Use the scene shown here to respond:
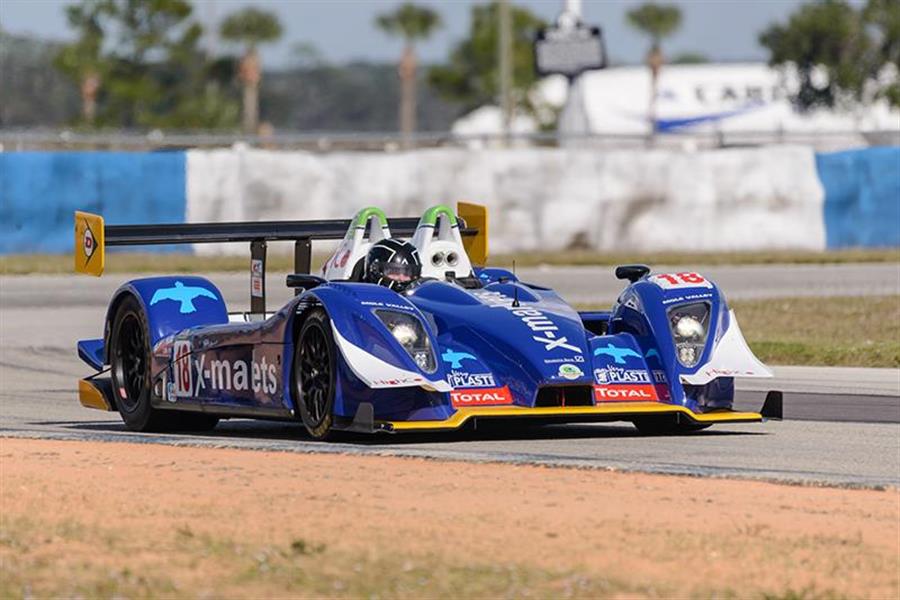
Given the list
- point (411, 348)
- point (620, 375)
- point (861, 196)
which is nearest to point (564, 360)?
point (620, 375)

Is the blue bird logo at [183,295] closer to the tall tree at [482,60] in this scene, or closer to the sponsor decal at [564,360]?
the sponsor decal at [564,360]

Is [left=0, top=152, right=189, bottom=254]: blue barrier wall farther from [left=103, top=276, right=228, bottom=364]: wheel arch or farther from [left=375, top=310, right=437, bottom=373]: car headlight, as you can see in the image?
[left=375, top=310, right=437, bottom=373]: car headlight

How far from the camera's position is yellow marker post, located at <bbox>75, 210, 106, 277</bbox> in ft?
39.3

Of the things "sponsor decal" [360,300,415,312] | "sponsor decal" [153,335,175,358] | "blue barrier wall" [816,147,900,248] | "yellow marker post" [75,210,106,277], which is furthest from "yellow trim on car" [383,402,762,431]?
"blue barrier wall" [816,147,900,248]

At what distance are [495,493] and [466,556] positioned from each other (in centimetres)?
147

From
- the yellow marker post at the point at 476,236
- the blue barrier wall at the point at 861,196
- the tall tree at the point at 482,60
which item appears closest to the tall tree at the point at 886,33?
the tall tree at the point at 482,60

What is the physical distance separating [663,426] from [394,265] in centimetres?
177

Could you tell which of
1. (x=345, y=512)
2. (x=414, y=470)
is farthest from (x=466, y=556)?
(x=414, y=470)

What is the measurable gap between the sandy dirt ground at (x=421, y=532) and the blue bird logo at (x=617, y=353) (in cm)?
164

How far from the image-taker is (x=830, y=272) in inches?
1073

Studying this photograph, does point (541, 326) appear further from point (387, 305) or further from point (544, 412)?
point (387, 305)

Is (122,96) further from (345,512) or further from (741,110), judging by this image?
(345,512)

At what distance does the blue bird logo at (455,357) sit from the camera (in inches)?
410

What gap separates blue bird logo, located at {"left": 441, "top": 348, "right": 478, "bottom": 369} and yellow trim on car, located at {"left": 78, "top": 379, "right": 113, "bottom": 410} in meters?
3.04
